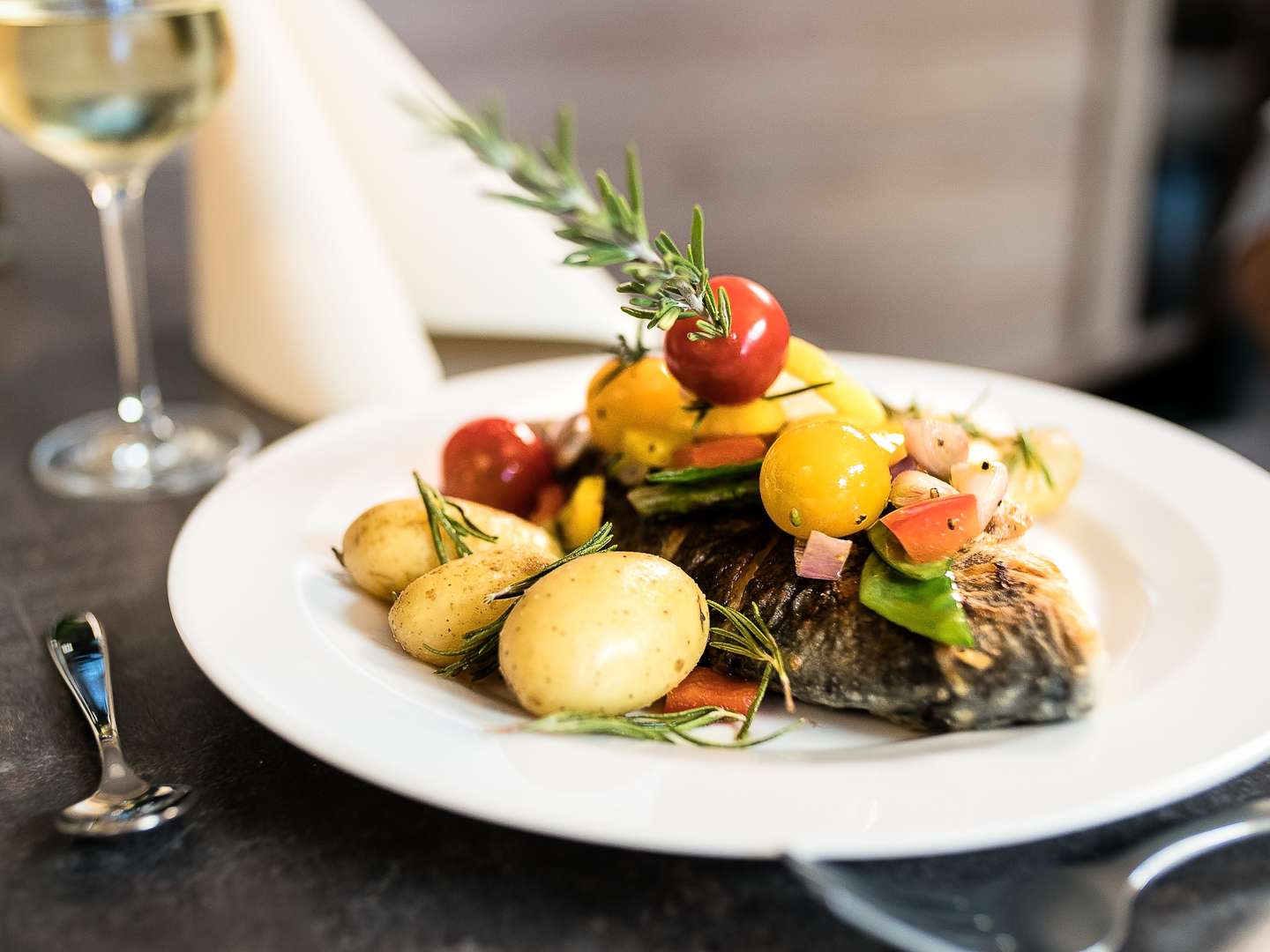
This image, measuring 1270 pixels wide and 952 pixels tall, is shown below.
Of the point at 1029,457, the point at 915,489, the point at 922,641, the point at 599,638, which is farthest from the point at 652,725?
the point at 1029,457

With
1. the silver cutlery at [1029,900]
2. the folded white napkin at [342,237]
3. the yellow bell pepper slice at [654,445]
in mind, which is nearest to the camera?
the silver cutlery at [1029,900]

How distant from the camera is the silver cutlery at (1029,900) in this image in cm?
68

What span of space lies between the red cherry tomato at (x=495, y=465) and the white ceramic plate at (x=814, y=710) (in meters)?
0.07

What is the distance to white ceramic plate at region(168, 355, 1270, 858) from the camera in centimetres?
73

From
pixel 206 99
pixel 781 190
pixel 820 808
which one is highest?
pixel 206 99

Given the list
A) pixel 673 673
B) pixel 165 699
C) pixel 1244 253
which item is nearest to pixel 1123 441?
pixel 673 673

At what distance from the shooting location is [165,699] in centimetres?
103

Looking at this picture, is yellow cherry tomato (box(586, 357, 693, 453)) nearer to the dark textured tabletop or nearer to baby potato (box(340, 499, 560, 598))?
baby potato (box(340, 499, 560, 598))

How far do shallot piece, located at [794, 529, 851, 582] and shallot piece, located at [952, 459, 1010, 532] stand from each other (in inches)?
4.5

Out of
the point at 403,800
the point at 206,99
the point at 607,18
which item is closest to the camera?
the point at 403,800

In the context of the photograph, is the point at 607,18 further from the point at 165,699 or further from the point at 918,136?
the point at 165,699

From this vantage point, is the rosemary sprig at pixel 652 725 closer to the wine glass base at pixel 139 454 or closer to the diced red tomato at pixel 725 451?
the diced red tomato at pixel 725 451

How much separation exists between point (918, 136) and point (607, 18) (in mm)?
1460

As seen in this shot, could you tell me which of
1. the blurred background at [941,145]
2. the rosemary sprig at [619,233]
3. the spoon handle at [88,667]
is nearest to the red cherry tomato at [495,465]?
the rosemary sprig at [619,233]
